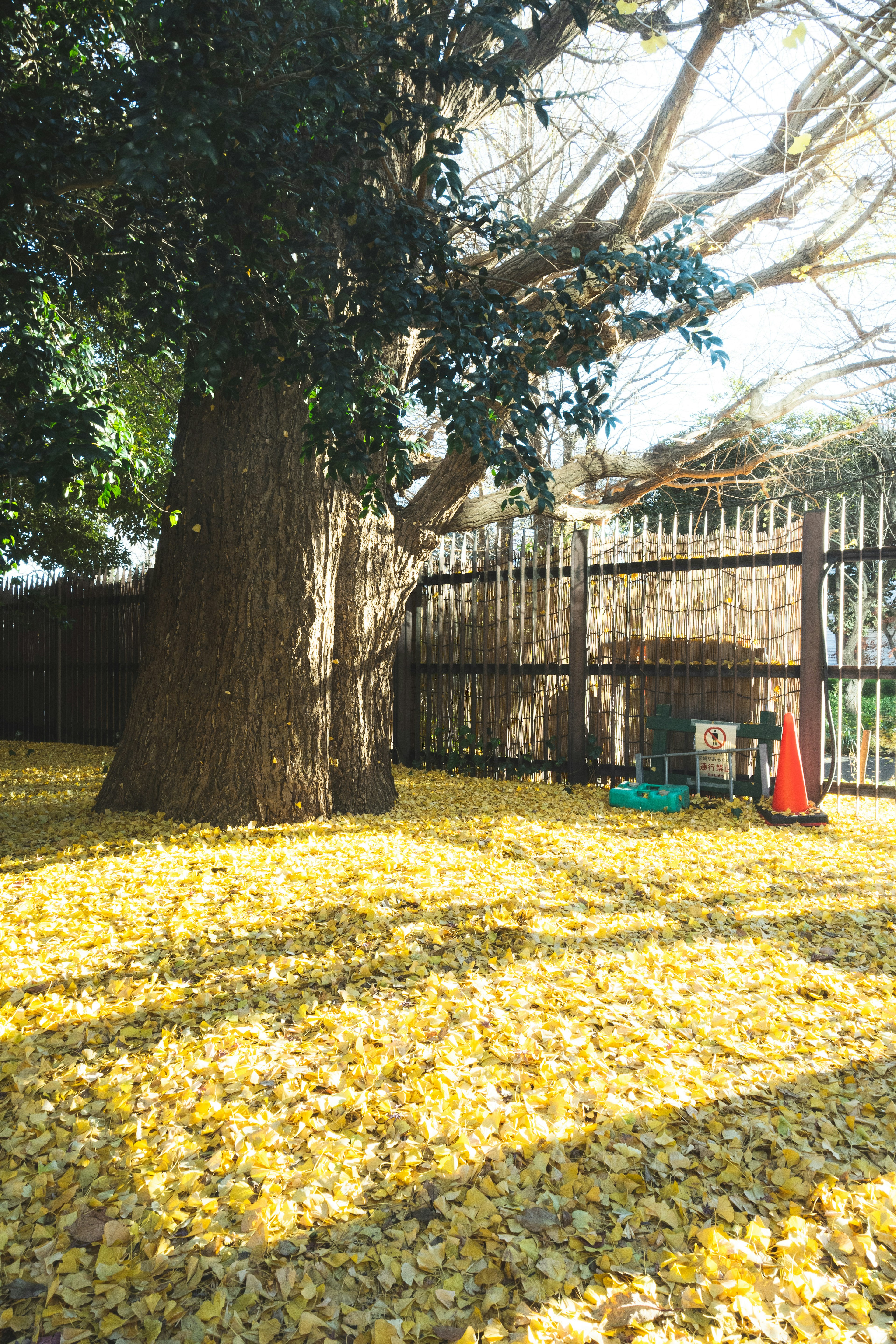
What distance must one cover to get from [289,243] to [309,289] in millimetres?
203

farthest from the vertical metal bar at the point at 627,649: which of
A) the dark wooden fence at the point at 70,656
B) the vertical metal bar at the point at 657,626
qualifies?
the dark wooden fence at the point at 70,656

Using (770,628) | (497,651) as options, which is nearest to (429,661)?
(497,651)

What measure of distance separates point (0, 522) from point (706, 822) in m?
5.08

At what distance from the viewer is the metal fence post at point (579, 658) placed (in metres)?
7.79

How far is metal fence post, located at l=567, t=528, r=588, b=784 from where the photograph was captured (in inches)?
307

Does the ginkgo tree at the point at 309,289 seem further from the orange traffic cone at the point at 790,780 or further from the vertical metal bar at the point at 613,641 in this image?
the orange traffic cone at the point at 790,780

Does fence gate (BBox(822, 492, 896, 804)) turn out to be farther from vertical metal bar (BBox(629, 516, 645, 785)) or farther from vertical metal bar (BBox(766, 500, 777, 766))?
vertical metal bar (BBox(629, 516, 645, 785))

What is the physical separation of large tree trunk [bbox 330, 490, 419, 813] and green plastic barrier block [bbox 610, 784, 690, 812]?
1869mm

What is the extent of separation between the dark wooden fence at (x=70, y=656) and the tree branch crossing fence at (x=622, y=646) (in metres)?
4.21

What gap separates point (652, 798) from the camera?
6.78 metres

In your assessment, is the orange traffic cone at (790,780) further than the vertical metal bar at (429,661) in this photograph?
No

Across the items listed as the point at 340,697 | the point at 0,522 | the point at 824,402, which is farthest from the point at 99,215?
the point at 824,402

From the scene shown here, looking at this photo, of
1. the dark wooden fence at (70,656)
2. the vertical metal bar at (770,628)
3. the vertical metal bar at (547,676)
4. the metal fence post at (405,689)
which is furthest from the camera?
the dark wooden fence at (70,656)

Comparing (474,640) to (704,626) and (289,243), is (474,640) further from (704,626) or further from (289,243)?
(289,243)
